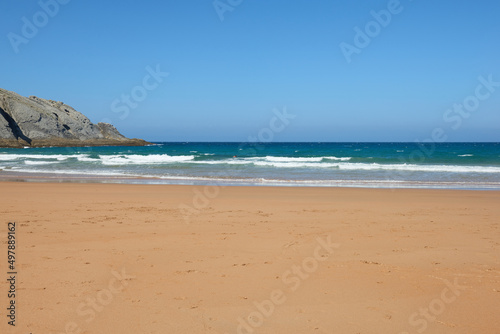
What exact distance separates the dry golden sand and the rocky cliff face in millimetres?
72315

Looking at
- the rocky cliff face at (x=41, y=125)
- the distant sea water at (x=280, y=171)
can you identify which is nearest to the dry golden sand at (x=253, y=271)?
the distant sea water at (x=280, y=171)

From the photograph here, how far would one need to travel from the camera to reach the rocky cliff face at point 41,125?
72500 millimetres

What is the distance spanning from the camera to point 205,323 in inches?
148

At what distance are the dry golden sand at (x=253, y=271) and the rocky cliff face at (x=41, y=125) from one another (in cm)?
7231

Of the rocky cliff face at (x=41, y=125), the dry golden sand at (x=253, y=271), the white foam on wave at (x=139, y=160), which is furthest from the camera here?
the rocky cliff face at (x=41, y=125)

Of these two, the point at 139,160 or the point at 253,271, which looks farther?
the point at 139,160

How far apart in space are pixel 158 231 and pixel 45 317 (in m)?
3.75

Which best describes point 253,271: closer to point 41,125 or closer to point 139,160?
point 139,160

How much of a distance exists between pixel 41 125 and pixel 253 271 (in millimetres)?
87308

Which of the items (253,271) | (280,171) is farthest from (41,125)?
(253,271)

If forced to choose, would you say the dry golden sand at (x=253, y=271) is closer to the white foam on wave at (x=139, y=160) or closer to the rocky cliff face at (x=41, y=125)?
the white foam on wave at (x=139, y=160)

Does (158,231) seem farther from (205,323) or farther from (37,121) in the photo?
(37,121)

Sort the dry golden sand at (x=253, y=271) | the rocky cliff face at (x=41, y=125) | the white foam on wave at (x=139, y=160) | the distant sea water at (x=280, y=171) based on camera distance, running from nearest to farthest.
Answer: the dry golden sand at (x=253, y=271) → the distant sea water at (x=280, y=171) → the white foam on wave at (x=139, y=160) → the rocky cliff face at (x=41, y=125)

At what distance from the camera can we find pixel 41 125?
3179 inches
